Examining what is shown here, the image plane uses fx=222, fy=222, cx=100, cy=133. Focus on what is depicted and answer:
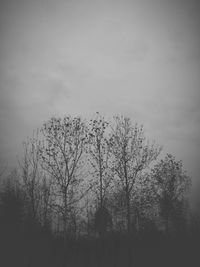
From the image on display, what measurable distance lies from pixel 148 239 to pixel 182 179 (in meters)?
22.3

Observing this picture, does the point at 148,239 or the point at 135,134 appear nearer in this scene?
the point at 148,239

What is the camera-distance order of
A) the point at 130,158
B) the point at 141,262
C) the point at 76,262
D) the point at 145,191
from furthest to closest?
the point at 145,191, the point at 130,158, the point at 141,262, the point at 76,262

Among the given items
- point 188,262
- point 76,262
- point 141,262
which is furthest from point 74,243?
point 188,262

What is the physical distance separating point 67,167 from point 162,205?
2001cm

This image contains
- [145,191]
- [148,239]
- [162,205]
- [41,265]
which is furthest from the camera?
[162,205]

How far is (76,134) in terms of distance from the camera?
2116cm

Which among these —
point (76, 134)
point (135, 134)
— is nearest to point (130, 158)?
point (135, 134)

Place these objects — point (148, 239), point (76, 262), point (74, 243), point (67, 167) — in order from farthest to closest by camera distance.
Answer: point (67, 167), point (148, 239), point (74, 243), point (76, 262)

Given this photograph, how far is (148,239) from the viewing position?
15188 mm

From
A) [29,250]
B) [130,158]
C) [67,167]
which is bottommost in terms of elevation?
[29,250]

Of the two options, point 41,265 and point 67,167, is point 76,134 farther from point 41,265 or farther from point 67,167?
point 41,265

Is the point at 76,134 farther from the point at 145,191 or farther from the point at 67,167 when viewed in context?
the point at 145,191

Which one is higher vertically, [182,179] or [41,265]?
[182,179]

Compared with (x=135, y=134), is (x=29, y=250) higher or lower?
lower
